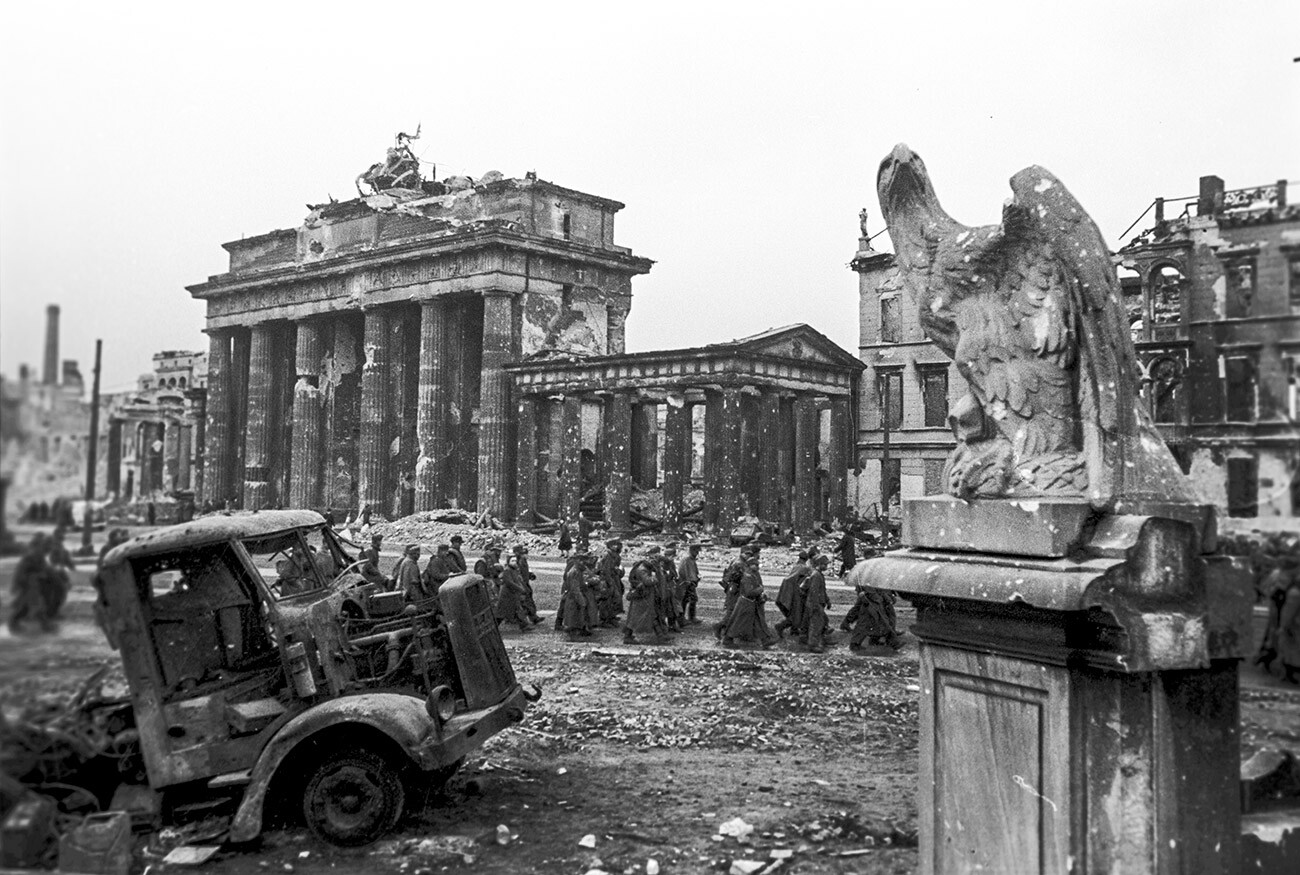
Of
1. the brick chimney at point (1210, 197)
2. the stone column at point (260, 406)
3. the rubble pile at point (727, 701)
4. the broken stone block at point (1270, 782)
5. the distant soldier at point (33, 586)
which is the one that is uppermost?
the stone column at point (260, 406)

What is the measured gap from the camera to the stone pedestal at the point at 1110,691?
3057 mm

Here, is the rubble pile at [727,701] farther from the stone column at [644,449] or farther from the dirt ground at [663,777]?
the stone column at [644,449]

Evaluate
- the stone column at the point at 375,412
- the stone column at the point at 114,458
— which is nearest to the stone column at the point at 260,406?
the stone column at the point at 375,412

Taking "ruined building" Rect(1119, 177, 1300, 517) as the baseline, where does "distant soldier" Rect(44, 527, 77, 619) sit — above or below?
below

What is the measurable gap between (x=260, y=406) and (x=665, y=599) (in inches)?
999

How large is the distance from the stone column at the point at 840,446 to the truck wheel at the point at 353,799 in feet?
72.6

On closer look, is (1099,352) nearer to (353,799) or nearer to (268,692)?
(353,799)

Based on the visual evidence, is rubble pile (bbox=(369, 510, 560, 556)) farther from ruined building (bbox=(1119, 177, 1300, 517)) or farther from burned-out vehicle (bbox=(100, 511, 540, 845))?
ruined building (bbox=(1119, 177, 1300, 517))

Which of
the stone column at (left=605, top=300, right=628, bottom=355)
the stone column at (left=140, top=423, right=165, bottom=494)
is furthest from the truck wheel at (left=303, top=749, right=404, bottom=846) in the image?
the stone column at (left=605, top=300, right=628, bottom=355)

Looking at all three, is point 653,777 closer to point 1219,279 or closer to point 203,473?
point 1219,279

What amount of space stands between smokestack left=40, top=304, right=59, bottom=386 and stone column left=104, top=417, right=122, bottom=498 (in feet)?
4.95

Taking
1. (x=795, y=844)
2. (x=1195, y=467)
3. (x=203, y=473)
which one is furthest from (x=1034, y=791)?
(x=203, y=473)

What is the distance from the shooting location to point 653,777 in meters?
7.33

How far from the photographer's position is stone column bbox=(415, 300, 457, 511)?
32125mm
